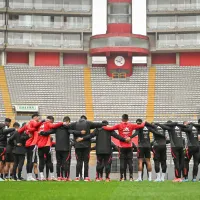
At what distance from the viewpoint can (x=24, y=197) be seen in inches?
436

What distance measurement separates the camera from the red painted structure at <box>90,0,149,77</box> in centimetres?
5169

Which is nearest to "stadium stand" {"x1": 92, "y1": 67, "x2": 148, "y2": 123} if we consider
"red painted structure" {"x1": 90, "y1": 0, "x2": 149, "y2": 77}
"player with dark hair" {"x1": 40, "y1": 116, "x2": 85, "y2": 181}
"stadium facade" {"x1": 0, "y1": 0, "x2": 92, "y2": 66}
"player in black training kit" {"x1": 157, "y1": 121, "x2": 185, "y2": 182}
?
"red painted structure" {"x1": 90, "y1": 0, "x2": 149, "y2": 77}

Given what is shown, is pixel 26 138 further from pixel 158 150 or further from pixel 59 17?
pixel 59 17

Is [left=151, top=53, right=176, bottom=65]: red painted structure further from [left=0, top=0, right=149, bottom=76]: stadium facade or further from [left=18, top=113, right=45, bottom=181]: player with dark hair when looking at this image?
[left=18, top=113, right=45, bottom=181]: player with dark hair

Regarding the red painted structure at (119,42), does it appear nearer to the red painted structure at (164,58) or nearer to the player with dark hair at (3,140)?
the red painted structure at (164,58)

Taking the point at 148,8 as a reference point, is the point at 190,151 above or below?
below

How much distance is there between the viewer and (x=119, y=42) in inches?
2035

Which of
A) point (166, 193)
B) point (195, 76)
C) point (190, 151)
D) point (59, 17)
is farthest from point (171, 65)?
point (166, 193)

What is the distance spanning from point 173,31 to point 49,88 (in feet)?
51.8

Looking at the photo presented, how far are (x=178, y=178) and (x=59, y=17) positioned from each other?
137 feet

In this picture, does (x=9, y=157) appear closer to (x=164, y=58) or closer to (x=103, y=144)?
(x=103, y=144)

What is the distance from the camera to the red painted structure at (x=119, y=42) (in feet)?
170

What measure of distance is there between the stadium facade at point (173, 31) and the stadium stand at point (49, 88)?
946 centimetres

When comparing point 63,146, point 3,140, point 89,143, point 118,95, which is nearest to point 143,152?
point 89,143
